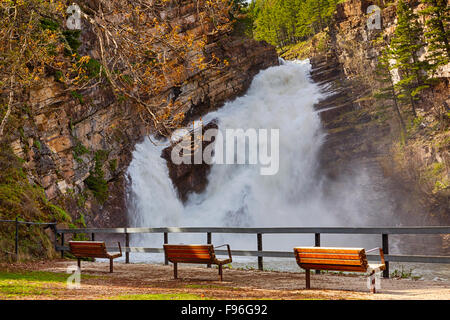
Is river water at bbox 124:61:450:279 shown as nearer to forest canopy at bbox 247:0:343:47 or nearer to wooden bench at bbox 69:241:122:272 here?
wooden bench at bbox 69:241:122:272

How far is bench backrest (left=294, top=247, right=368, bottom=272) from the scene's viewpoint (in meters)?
7.22

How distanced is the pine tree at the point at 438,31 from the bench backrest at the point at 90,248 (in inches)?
1175

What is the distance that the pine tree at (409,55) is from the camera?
33812 millimetres

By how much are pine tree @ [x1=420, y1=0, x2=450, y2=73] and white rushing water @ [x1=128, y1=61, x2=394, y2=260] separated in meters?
9.20

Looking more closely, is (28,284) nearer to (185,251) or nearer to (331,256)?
(185,251)

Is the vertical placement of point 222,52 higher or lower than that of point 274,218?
higher

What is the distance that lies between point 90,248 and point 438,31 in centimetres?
3149

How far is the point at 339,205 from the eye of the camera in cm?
2833

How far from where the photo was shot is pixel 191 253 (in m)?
9.37

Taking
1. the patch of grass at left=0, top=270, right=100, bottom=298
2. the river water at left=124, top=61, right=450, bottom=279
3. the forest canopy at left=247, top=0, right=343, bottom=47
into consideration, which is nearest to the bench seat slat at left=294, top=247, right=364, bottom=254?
the patch of grass at left=0, top=270, right=100, bottom=298

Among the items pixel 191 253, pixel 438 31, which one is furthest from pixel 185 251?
pixel 438 31

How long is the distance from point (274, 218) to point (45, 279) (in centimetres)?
1792
